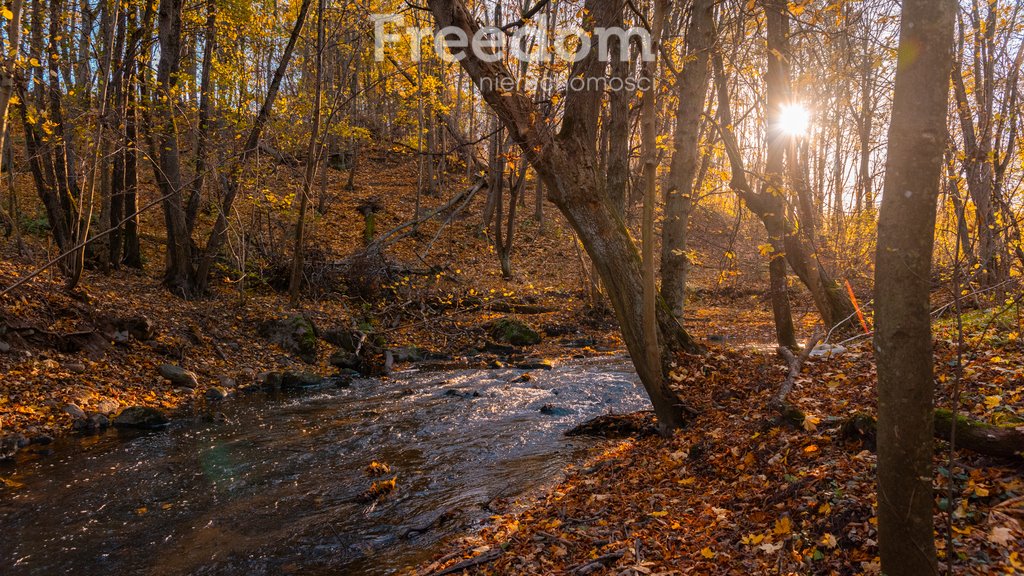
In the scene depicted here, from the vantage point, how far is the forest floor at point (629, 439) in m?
3.42

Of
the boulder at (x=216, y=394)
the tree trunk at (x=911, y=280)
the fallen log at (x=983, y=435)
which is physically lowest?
the boulder at (x=216, y=394)

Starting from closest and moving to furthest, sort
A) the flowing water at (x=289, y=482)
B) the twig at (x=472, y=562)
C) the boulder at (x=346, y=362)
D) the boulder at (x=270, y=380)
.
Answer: the twig at (x=472, y=562) → the flowing water at (x=289, y=482) → the boulder at (x=270, y=380) → the boulder at (x=346, y=362)

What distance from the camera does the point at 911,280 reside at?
2.34 m

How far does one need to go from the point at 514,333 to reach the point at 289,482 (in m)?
8.53

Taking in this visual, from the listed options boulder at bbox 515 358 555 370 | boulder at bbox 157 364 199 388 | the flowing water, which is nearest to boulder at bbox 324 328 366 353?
the flowing water

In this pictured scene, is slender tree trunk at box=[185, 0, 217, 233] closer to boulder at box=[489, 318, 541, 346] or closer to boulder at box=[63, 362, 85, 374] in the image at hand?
boulder at box=[63, 362, 85, 374]

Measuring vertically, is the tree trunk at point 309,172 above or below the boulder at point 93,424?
above

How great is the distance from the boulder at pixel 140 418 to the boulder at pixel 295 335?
3674 millimetres

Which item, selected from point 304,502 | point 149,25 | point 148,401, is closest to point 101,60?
point 149,25

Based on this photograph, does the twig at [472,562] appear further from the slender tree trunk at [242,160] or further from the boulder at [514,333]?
the slender tree trunk at [242,160]

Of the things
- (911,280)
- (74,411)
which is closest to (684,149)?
(911,280)

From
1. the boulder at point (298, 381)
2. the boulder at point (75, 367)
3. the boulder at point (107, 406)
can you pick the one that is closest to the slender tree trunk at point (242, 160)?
the boulder at point (298, 381)

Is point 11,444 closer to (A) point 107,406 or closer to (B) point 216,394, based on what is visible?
(A) point 107,406

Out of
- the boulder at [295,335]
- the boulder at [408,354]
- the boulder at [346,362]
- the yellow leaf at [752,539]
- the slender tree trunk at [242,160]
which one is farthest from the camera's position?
the boulder at [408,354]
